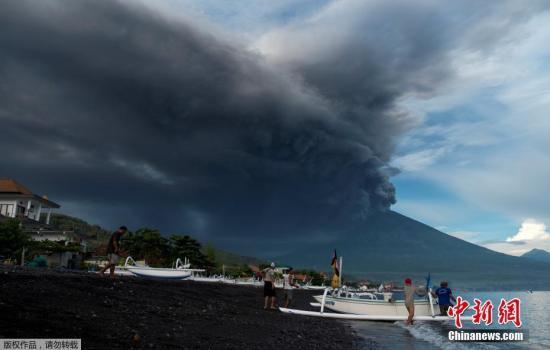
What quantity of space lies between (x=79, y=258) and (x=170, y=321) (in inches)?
2011

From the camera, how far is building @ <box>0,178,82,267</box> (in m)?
55.8

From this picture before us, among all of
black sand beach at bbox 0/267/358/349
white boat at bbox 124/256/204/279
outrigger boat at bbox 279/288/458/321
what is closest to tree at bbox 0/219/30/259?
white boat at bbox 124/256/204/279

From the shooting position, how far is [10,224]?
4619 cm

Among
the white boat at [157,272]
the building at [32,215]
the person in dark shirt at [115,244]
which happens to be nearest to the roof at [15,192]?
the building at [32,215]

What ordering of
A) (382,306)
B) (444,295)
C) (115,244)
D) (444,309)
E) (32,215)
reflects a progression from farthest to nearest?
(32,215) → (382,306) → (444,309) → (444,295) → (115,244)

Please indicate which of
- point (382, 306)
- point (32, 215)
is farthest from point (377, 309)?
point (32, 215)

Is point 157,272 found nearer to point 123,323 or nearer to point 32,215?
point 123,323

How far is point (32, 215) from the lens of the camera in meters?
73.1

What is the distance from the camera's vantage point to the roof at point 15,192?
67938mm

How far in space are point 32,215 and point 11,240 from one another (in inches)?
1197

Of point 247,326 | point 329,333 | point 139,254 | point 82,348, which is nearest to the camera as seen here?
point 82,348

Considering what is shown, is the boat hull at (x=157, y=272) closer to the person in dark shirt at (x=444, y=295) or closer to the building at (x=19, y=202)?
the person in dark shirt at (x=444, y=295)

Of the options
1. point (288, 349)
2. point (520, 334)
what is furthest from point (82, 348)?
point (520, 334)

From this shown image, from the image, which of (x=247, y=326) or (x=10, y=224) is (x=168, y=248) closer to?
(x=10, y=224)
